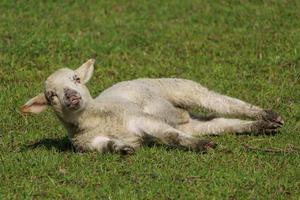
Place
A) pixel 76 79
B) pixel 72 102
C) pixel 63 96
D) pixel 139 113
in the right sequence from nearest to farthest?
pixel 72 102 → pixel 63 96 → pixel 139 113 → pixel 76 79

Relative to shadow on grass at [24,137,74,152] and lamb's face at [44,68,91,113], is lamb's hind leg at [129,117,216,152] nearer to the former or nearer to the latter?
lamb's face at [44,68,91,113]

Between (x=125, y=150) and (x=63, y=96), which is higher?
(x=63, y=96)

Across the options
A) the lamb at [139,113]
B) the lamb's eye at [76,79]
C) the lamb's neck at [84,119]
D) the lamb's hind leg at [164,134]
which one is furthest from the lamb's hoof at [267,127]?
the lamb's eye at [76,79]

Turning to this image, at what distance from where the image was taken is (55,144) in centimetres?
1021

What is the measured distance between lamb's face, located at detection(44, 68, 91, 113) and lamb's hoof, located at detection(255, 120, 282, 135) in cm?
210

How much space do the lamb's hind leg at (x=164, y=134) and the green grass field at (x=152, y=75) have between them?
14 cm

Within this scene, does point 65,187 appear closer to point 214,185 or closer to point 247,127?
point 214,185

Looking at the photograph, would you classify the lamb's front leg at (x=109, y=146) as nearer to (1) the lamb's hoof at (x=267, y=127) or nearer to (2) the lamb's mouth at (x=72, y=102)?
(2) the lamb's mouth at (x=72, y=102)

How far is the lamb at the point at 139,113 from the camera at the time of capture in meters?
9.47

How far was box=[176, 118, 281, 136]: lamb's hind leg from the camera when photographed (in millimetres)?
10211

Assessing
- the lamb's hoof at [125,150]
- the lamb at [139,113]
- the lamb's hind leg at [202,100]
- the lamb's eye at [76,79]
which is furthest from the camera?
the lamb's hind leg at [202,100]

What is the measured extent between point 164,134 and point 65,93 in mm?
1224

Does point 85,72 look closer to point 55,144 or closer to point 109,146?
point 55,144

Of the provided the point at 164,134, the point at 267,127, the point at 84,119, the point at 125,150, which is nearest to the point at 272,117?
the point at 267,127
